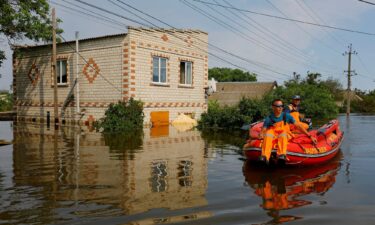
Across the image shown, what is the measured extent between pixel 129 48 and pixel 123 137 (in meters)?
6.81

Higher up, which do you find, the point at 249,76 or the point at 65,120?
the point at 249,76

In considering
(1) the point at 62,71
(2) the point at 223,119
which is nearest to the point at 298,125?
(2) the point at 223,119

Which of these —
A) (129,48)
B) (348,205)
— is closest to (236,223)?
(348,205)

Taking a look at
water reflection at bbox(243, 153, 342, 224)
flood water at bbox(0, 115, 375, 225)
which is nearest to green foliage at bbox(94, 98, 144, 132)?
flood water at bbox(0, 115, 375, 225)

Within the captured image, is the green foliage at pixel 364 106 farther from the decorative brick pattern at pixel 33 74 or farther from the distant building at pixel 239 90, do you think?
the decorative brick pattern at pixel 33 74

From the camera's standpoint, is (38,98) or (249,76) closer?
(38,98)

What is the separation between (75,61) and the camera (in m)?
24.8

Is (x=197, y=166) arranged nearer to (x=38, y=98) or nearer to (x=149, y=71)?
(x=149, y=71)

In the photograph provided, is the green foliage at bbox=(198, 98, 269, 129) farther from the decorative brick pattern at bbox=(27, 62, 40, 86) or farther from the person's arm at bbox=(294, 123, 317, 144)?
the person's arm at bbox=(294, 123, 317, 144)

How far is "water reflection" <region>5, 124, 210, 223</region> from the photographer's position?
20.5 feet

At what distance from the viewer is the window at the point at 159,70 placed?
24.0 metres

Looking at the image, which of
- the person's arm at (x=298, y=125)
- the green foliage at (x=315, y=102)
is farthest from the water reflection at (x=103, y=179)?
the green foliage at (x=315, y=102)

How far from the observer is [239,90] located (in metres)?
43.8

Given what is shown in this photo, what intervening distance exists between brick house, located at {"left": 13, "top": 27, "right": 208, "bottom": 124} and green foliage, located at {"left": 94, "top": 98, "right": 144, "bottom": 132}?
72cm
